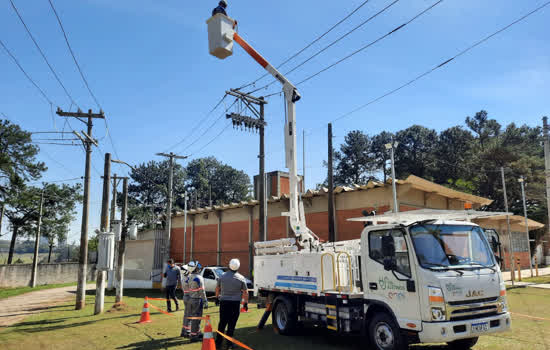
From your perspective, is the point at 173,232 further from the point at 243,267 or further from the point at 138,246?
the point at 243,267

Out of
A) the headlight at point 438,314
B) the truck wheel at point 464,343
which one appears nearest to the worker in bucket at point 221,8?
the headlight at point 438,314

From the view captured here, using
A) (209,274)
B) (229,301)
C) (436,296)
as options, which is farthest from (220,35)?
(209,274)

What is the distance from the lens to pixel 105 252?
14.8 meters

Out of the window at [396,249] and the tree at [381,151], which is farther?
the tree at [381,151]

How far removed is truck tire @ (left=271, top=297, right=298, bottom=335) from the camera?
31.5ft

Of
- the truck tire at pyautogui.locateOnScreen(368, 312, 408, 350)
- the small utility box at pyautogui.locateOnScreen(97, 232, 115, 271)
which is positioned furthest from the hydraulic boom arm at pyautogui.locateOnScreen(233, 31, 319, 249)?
the small utility box at pyautogui.locateOnScreen(97, 232, 115, 271)

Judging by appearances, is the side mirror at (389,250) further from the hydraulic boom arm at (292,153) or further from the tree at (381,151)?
the tree at (381,151)

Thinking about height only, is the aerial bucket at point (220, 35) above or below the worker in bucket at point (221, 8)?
below

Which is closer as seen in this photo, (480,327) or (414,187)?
(480,327)

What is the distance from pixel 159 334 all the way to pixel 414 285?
22.8 ft

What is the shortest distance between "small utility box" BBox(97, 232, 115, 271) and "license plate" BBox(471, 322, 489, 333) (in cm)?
1218

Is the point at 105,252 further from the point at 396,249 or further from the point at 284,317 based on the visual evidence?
the point at 396,249

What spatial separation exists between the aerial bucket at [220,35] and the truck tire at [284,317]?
20.3ft

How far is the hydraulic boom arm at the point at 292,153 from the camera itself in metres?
10.8
